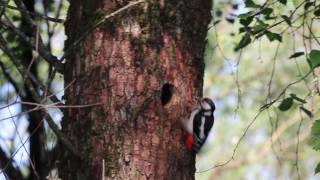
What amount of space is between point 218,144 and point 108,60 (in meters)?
10.8

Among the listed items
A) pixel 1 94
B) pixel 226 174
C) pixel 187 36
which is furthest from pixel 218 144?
pixel 187 36

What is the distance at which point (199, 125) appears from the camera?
3.19 m

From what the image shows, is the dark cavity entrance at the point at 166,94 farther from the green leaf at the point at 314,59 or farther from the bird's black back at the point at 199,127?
the green leaf at the point at 314,59

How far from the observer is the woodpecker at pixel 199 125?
296cm

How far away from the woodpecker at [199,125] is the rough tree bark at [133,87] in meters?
0.04

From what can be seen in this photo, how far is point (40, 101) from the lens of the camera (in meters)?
2.65

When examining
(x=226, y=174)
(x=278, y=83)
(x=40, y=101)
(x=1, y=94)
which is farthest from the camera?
(x=226, y=174)

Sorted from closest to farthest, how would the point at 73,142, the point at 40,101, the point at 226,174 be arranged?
the point at 40,101 < the point at 73,142 < the point at 226,174

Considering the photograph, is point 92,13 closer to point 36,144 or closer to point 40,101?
point 40,101

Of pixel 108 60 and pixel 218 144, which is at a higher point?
pixel 108 60

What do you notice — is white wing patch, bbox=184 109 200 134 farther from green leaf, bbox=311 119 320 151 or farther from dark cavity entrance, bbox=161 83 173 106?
green leaf, bbox=311 119 320 151

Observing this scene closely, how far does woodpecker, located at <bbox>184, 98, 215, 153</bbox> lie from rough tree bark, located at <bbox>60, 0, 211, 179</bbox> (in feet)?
0.13

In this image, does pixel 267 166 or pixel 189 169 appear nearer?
pixel 189 169

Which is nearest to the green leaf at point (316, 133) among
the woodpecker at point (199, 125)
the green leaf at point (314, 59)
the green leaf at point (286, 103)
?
the green leaf at point (314, 59)
